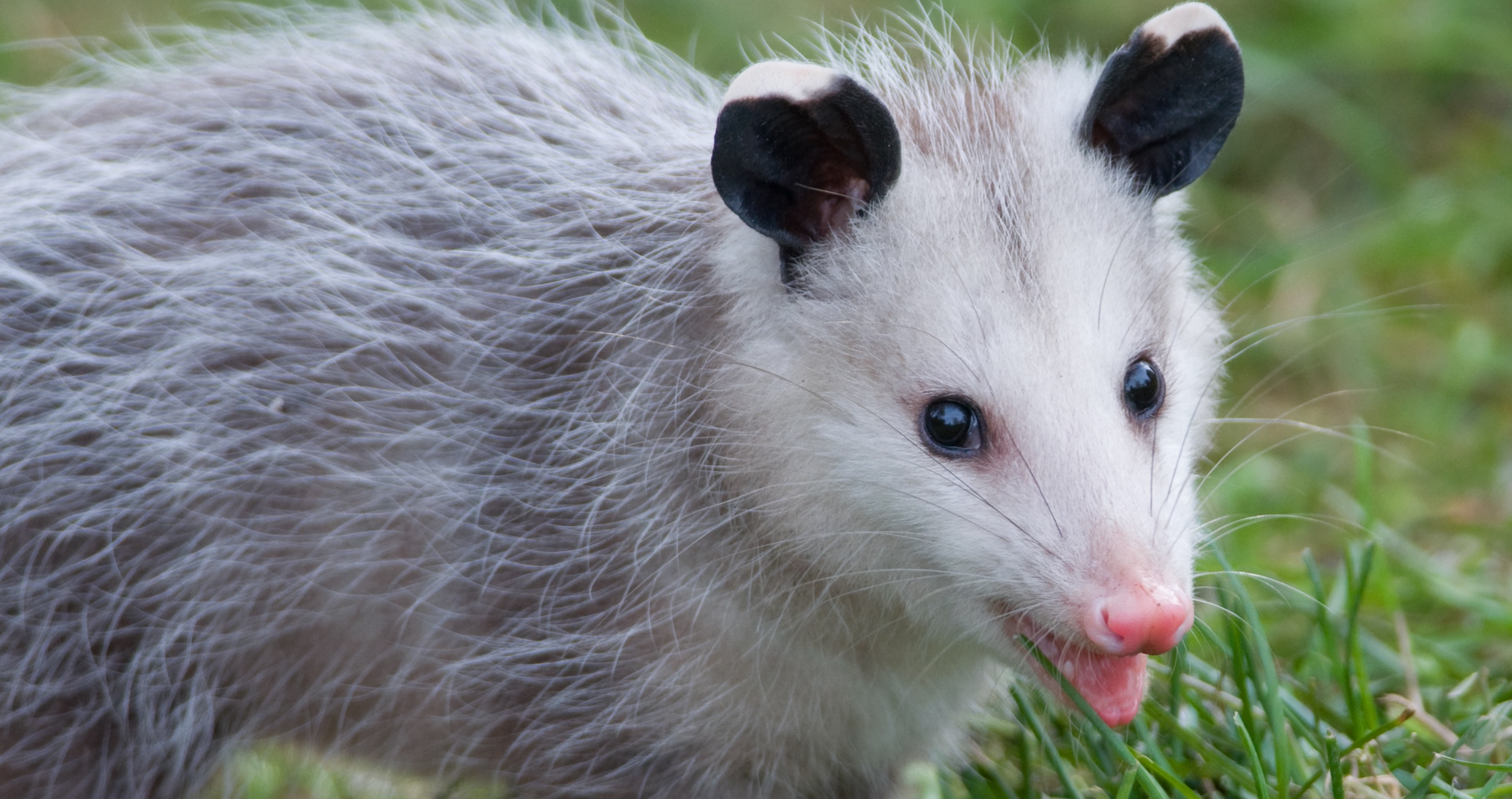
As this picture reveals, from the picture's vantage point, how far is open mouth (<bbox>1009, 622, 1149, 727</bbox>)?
8.36ft

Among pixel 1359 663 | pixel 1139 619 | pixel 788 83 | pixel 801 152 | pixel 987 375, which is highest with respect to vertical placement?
pixel 788 83

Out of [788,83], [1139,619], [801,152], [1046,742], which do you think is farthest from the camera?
[1046,742]

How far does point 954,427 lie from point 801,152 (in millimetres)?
488

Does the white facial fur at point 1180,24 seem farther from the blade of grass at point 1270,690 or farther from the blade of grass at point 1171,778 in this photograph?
the blade of grass at point 1171,778

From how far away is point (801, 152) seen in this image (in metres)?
2.57

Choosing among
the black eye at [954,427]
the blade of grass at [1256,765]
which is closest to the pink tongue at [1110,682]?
the blade of grass at [1256,765]

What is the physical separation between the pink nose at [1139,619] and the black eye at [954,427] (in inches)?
12.5

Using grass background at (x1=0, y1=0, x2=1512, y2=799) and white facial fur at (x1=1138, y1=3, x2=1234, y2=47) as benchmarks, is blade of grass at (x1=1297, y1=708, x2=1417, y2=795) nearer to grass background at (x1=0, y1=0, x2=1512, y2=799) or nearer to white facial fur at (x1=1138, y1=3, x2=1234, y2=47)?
grass background at (x1=0, y1=0, x2=1512, y2=799)

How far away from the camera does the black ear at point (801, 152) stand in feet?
8.08

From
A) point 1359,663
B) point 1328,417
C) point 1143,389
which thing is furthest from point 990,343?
point 1328,417

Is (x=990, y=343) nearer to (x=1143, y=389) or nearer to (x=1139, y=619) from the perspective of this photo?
(x=1143, y=389)

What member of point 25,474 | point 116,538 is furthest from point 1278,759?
point 25,474

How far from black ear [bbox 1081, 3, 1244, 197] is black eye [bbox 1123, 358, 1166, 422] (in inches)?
15.3

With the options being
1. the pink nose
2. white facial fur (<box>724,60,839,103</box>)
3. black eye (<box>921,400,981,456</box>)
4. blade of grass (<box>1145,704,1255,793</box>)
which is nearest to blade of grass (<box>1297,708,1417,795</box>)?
blade of grass (<box>1145,704,1255,793</box>)
